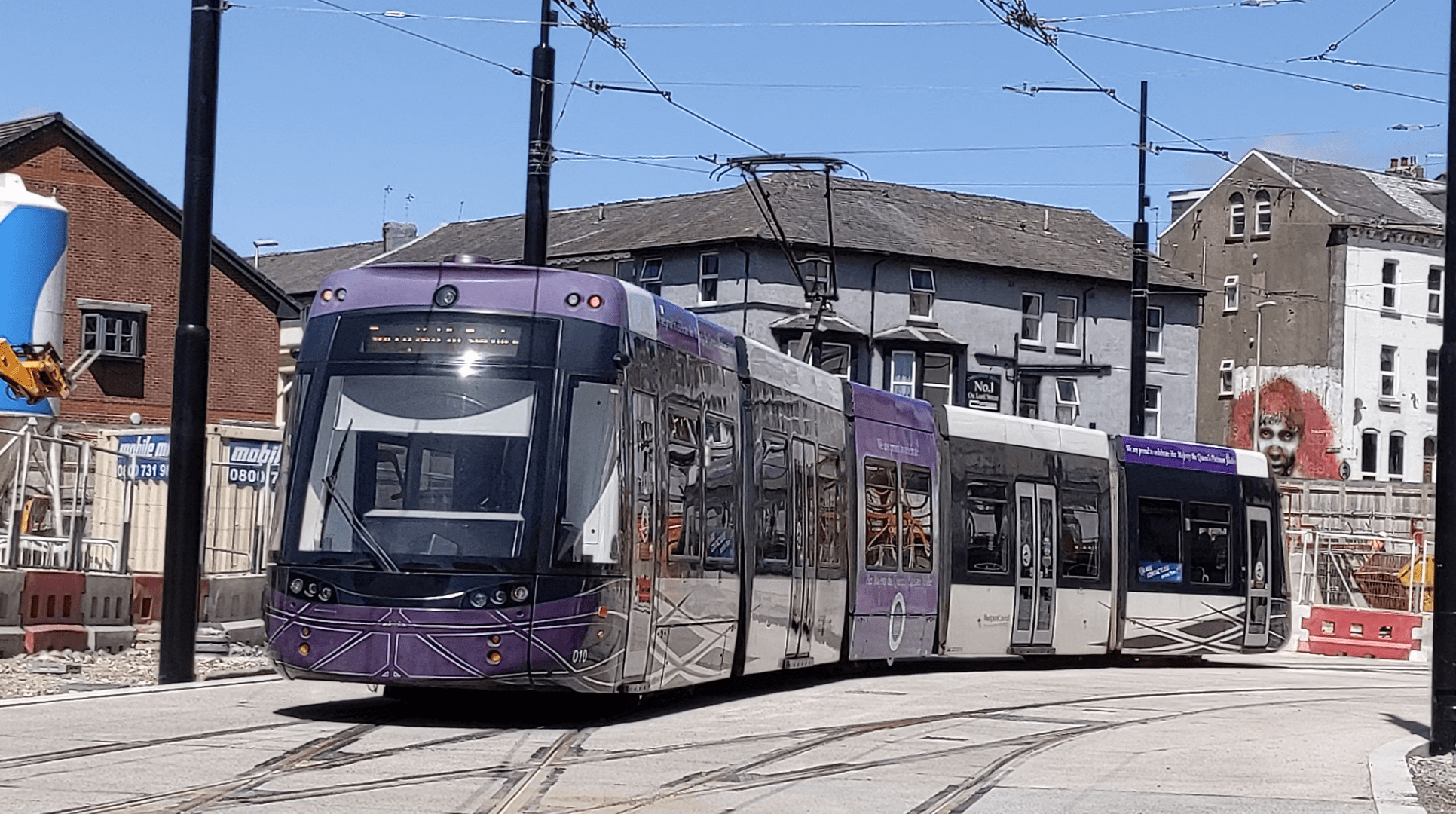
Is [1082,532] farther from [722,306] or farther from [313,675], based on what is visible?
[722,306]

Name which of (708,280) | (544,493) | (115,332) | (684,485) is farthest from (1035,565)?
(708,280)

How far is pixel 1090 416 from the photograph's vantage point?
2576 inches

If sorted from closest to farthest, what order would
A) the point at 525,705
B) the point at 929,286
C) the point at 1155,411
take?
the point at 525,705 → the point at 929,286 → the point at 1155,411

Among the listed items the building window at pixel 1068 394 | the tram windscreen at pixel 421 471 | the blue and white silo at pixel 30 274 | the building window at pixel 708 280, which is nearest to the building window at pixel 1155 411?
the building window at pixel 1068 394

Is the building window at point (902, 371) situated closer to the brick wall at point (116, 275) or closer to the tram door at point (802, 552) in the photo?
the brick wall at point (116, 275)

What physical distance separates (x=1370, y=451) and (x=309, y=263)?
124 feet

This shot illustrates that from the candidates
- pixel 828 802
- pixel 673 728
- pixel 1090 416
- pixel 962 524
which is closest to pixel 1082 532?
pixel 962 524

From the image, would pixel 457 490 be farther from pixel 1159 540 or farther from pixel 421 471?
pixel 1159 540

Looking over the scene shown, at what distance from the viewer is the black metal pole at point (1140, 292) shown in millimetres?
34469

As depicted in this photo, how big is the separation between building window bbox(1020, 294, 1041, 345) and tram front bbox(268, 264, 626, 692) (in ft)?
169

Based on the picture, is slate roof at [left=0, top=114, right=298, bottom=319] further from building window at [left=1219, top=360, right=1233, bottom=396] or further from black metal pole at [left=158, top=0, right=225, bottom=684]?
building window at [left=1219, top=360, right=1233, bottom=396]

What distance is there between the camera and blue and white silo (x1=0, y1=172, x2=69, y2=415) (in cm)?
2714

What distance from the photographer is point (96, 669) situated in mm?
18156

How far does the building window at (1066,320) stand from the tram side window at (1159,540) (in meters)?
39.3
